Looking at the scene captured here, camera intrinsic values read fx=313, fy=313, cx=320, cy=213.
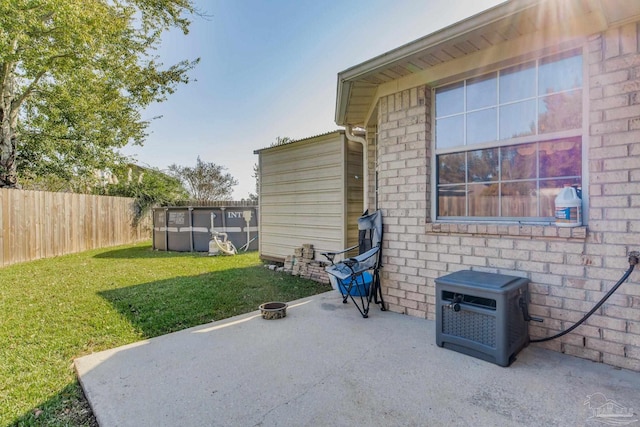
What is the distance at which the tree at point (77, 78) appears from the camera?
25.2 feet

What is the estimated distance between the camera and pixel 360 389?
82.0 inches

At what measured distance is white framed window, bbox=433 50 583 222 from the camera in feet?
8.64

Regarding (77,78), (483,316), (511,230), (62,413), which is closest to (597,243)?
(511,230)

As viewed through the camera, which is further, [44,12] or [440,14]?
[44,12]

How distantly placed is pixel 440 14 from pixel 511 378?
13.5 feet

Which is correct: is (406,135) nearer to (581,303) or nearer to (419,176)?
(419,176)

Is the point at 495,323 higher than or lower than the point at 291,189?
lower

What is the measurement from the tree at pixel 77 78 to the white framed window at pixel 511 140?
30.1 ft

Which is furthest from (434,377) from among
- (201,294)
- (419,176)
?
(201,294)

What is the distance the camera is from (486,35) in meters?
2.71

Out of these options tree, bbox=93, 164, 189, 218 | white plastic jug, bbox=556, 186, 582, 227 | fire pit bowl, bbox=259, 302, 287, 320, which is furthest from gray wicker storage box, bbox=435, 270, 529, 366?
tree, bbox=93, 164, 189, 218

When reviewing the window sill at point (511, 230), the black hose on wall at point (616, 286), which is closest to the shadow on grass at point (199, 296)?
the window sill at point (511, 230)

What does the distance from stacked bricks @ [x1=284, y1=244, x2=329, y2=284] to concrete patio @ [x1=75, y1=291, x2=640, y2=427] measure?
109 inches

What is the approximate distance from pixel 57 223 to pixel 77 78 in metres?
4.53
